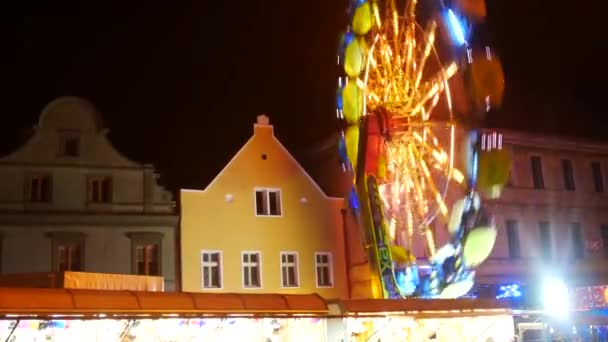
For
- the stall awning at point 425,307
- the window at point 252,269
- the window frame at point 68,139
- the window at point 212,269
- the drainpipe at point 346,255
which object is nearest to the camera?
the stall awning at point 425,307

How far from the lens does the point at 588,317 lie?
2783 cm

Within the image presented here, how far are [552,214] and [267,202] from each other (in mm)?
13598

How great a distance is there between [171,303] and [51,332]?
7.42 feet

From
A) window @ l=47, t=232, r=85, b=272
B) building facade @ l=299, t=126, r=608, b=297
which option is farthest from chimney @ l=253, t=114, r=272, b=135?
window @ l=47, t=232, r=85, b=272

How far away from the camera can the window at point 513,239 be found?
1373 inches

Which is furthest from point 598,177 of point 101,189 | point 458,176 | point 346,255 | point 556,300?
point 101,189

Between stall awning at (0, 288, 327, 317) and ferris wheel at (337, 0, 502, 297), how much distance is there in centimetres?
733

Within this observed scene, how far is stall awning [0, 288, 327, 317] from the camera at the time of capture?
1393 cm

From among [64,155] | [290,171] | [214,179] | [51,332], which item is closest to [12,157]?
[64,155]

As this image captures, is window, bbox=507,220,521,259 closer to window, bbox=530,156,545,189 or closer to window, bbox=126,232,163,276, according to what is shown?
window, bbox=530,156,545,189

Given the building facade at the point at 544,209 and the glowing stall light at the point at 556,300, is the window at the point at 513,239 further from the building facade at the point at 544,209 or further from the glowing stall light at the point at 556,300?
the glowing stall light at the point at 556,300

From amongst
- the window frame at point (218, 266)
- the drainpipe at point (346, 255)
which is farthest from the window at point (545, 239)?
the window frame at point (218, 266)

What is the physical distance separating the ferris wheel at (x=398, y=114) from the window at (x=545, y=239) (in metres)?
10.0

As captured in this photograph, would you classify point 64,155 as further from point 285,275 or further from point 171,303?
point 171,303
